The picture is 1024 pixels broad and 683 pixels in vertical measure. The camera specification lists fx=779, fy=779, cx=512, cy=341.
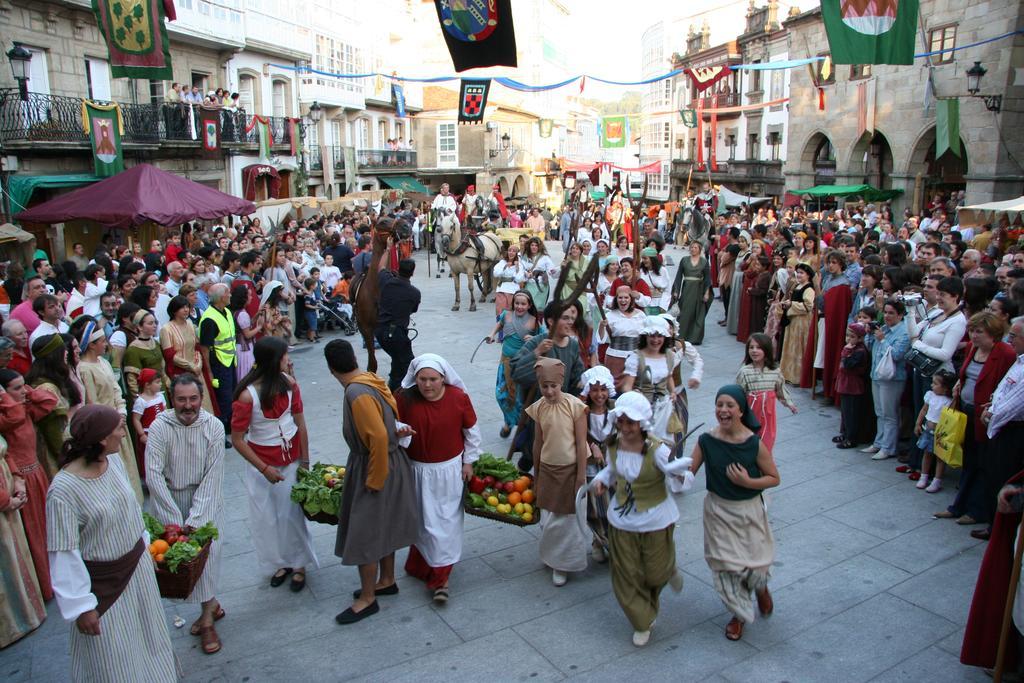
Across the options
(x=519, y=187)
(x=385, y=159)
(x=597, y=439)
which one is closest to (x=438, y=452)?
(x=597, y=439)

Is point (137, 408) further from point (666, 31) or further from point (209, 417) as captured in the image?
point (666, 31)

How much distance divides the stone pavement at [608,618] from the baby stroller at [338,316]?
715 centimetres

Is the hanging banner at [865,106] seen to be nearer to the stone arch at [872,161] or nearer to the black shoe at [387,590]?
the stone arch at [872,161]

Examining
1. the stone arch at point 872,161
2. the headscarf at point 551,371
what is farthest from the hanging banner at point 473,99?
the stone arch at point 872,161

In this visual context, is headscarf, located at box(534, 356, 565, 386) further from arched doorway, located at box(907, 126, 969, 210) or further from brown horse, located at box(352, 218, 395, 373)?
arched doorway, located at box(907, 126, 969, 210)

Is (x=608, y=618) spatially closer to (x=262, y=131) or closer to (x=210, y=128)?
(x=210, y=128)

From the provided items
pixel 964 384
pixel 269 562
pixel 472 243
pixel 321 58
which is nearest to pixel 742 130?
pixel 321 58

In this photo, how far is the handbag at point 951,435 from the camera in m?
6.15

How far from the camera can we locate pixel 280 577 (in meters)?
5.27

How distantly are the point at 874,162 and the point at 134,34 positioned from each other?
24.7 meters

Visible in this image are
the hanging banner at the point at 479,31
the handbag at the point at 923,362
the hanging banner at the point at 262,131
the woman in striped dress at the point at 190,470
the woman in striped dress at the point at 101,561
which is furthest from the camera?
the hanging banner at the point at 262,131

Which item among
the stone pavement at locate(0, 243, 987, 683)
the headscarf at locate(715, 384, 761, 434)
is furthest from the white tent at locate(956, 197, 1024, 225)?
the headscarf at locate(715, 384, 761, 434)

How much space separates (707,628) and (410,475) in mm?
2031

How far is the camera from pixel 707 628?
15.4 feet
